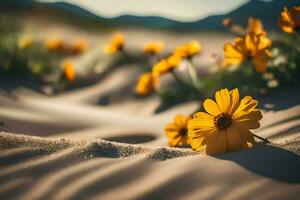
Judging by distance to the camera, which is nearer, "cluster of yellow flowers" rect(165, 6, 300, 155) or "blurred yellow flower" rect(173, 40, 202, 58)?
"cluster of yellow flowers" rect(165, 6, 300, 155)

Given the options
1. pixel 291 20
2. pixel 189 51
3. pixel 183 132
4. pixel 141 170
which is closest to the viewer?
pixel 141 170

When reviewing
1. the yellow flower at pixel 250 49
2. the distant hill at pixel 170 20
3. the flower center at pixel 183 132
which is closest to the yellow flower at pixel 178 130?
the flower center at pixel 183 132

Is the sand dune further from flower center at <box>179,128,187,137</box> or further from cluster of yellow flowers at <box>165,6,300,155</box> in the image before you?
flower center at <box>179,128,187,137</box>

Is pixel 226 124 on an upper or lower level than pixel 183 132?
upper

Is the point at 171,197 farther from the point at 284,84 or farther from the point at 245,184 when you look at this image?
the point at 284,84

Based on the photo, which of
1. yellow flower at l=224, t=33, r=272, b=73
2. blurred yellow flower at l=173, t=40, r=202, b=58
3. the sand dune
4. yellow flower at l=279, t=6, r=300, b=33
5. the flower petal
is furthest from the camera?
blurred yellow flower at l=173, t=40, r=202, b=58

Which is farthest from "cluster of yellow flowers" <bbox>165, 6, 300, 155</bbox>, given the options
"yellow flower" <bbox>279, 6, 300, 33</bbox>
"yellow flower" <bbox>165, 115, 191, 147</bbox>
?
"yellow flower" <bbox>279, 6, 300, 33</bbox>

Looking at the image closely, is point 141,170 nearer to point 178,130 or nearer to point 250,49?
point 178,130

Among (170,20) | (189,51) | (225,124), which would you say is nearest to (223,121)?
(225,124)
